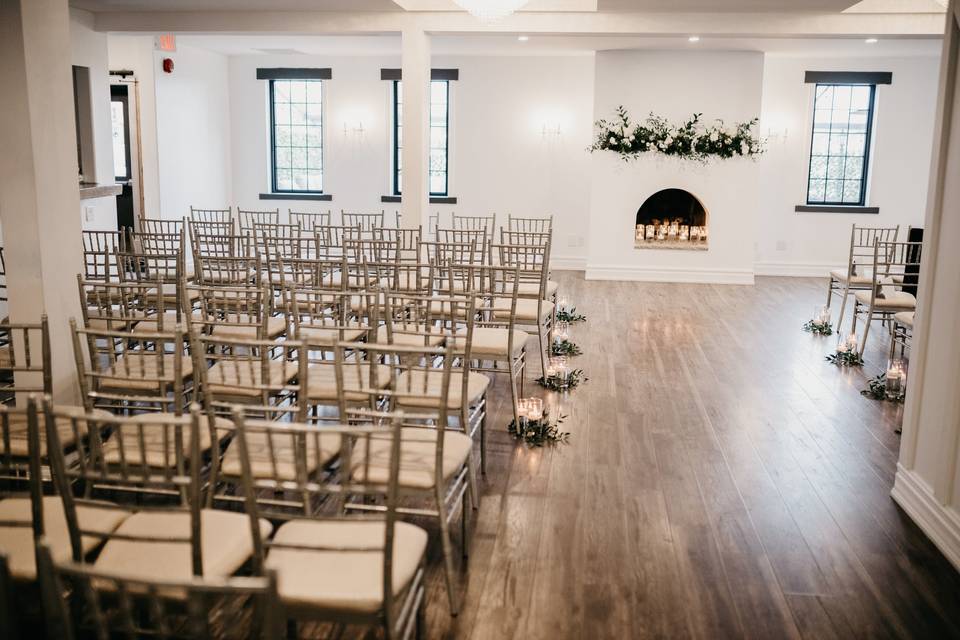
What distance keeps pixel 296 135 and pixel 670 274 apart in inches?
247

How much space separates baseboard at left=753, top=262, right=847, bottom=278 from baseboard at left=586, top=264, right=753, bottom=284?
1.13m

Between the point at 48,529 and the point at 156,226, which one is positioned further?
the point at 156,226

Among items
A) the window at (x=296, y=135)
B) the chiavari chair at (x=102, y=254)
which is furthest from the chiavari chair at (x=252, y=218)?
the chiavari chair at (x=102, y=254)

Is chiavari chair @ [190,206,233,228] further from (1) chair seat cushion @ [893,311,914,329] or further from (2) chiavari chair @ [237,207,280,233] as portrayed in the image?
(1) chair seat cushion @ [893,311,914,329]

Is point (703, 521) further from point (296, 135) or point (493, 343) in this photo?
point (296, 135)

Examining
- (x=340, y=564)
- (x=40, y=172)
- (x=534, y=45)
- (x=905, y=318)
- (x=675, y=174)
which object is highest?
(x=534, y=45)

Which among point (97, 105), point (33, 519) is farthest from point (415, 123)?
point (33, 519)

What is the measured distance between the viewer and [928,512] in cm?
378

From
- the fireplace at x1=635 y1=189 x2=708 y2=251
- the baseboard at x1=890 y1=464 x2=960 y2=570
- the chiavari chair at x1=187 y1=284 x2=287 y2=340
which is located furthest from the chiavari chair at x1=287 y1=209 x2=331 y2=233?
the baseboard at x1=890 y1=464 x2=960 y2=570

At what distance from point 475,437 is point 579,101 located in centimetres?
842

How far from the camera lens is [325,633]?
2.89m

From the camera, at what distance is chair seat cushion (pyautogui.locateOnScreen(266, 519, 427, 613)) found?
2.23 m

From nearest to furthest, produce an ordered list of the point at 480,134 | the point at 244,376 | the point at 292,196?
the point at 244,376 → the point at 480,134 → the point at 292,196

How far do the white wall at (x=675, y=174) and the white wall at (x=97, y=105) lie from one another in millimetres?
5960
